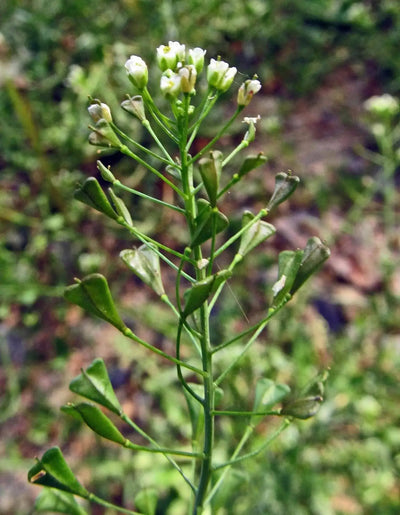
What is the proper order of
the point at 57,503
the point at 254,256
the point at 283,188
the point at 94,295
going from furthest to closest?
the point at 254,256, the point at 57,503, the point at 283,188, the point at 94,295

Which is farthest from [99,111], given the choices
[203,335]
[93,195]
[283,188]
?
[203,335]

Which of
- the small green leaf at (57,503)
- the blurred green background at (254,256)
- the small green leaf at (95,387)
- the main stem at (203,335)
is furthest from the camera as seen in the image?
the blurred green background at (254,256)

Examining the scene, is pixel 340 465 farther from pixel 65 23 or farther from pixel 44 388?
pixel 65 23

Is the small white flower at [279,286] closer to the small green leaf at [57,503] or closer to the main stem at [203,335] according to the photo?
the main stem at [203,335]

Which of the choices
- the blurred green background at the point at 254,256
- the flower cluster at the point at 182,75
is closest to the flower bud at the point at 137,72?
the flower cluster at the point at 182,75

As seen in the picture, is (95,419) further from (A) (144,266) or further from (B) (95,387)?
(A) (144,266)

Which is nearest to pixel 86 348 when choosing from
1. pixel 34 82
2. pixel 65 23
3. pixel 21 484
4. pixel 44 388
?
pixel 44 388
